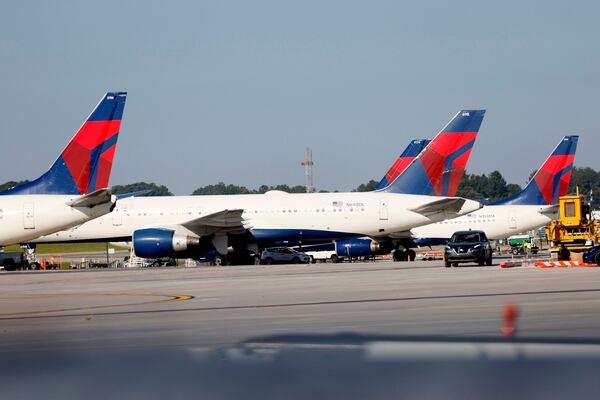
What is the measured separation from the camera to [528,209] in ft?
229

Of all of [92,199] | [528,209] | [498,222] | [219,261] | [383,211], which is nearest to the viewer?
[92,199]

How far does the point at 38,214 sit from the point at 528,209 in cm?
3852

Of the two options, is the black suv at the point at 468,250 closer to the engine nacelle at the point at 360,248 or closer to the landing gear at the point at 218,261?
the landing gear at the point at 218,261

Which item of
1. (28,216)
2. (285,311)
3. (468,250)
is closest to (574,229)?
(468,250)

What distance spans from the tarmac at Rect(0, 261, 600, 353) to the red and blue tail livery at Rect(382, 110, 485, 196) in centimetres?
2487

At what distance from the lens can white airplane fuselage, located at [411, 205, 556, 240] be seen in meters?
69.2

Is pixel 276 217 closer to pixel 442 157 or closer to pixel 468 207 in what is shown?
pixel 442 157

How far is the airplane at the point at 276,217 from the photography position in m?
54.4

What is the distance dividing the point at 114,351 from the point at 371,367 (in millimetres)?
3906

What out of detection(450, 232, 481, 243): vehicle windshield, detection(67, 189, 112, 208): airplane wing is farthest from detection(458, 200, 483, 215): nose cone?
detection(67, 189, 112, 208): airplane wing

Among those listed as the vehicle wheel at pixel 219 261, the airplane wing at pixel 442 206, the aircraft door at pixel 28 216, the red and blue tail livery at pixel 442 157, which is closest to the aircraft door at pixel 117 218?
the vehicle wheel at pixel 219 261

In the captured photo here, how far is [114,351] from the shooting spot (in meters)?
12.5

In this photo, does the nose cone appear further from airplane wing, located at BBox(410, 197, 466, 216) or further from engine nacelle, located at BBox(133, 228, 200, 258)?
engine nacelle, located at BBox(133, 228, 200, 258)

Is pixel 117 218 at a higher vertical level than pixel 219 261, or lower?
higher
